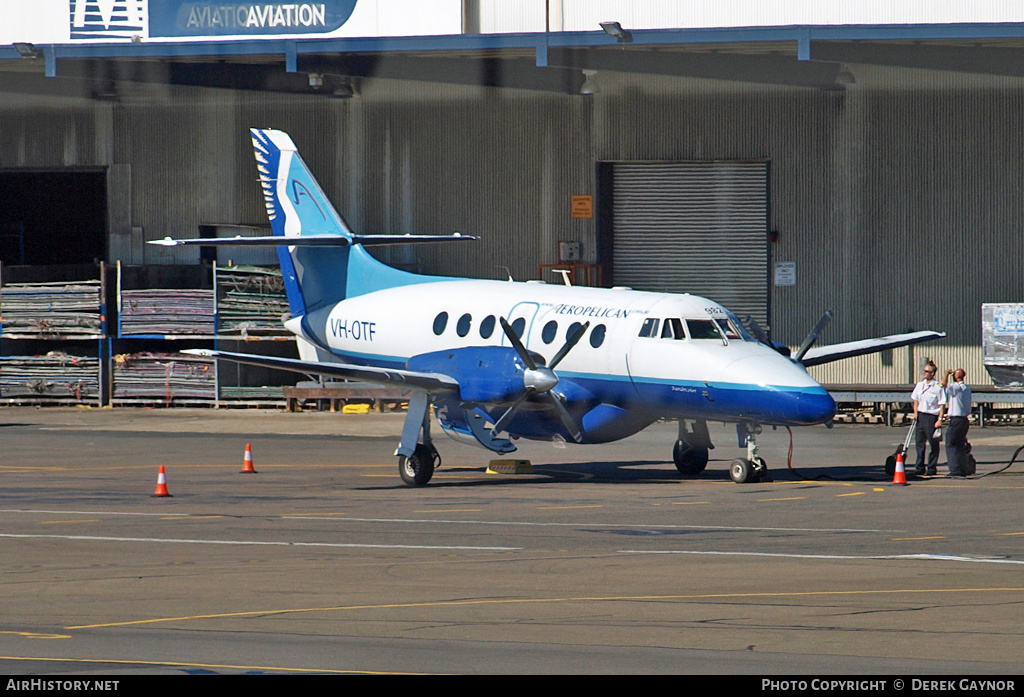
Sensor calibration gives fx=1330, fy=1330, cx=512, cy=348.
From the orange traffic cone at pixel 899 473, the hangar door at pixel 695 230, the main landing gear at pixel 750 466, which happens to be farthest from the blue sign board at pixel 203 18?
the orange traffic cone at pixel 899 473

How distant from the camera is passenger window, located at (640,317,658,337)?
2105cm

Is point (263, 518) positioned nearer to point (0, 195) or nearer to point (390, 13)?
point (390, 13)

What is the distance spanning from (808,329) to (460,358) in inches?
675

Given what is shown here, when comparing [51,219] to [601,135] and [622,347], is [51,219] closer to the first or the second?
[601,135]

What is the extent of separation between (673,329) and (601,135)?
1761 centimetres

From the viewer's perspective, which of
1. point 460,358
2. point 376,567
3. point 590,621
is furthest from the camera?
point 460,358

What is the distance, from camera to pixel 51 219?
46.7 m

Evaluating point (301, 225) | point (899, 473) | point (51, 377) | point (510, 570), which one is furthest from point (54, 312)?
point (510, 570)

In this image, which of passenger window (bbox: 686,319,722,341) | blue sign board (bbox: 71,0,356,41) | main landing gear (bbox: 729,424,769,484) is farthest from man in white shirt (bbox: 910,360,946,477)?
blue sign board (bbox: 71,0,356,41)

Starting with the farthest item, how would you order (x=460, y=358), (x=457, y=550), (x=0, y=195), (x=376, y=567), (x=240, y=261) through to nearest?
1. (x=0, y=195)
2. (x=240, y=261)
3. (x=460, y=358)
4. (x=457, y=550)
5. (x=376, y=567)

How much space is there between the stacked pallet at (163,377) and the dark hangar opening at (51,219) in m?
8.18

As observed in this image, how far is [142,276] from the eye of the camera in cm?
3784

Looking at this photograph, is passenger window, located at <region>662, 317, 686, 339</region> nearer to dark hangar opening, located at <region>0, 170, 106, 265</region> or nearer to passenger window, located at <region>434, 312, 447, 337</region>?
passenger window, located at <region>434, 312, 447, 337</region>

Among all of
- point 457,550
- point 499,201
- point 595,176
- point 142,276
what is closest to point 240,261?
point 142,276
